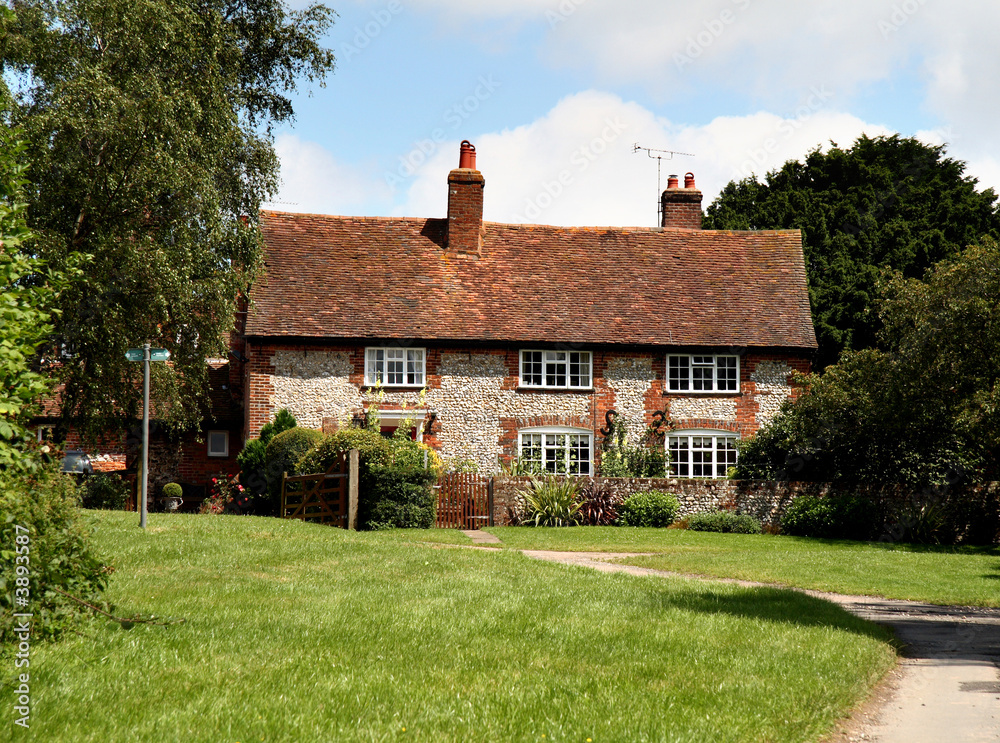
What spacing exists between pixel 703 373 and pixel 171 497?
52.7 feet

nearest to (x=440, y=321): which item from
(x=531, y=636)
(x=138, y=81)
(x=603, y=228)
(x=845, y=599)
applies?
(x=603, y=228)

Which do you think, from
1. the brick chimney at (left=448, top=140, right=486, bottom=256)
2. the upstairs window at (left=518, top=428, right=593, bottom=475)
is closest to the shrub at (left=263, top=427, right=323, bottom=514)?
the upstairs window at (left=518, top=428, right=593, bottom=475)

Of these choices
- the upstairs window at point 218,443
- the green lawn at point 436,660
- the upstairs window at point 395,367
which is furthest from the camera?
the upstairs window at point 218,443

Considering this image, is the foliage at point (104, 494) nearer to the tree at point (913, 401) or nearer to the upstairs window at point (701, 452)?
the upstairs window at point (701, 452)

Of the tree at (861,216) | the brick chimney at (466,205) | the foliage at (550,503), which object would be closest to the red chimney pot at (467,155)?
the brick chimney at (466,205)

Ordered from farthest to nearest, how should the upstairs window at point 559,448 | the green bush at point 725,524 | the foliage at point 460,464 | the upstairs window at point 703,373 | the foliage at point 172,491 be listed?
the upstairs window at point 703,373
the upstairs window at point 559,448
the foliage at point 172,491
the foliage at point 460,464
the green bush at point 725,524

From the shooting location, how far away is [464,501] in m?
22.9

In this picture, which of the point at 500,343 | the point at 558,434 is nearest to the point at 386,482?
the point at 500,343

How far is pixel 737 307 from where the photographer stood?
2930 cm

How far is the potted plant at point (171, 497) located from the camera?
26.4 metres

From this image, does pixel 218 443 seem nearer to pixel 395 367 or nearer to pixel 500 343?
pixel 395 367

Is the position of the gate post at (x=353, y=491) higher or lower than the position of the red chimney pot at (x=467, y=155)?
lower

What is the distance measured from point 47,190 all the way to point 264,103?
10.0m

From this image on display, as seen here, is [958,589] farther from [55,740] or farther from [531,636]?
[55,740]
